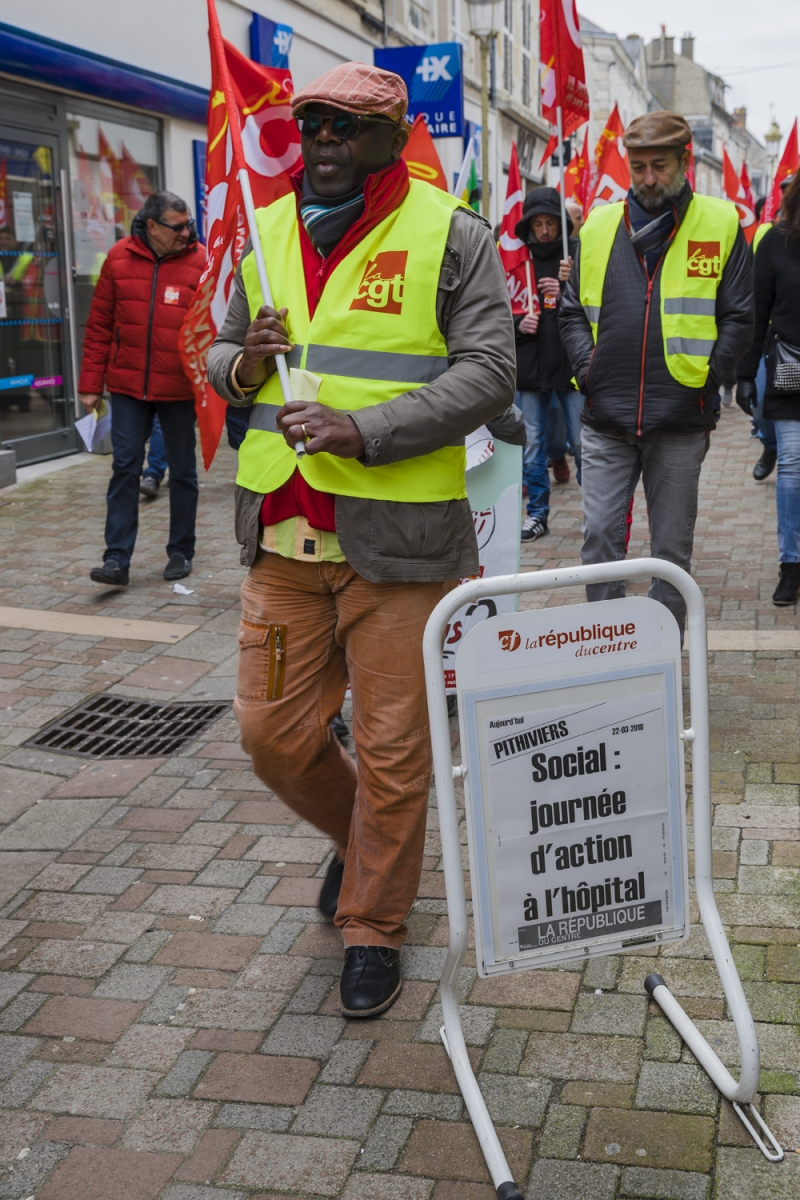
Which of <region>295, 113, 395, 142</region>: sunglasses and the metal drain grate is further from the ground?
<region>295, 113, 395, 142</region>: sunglasses

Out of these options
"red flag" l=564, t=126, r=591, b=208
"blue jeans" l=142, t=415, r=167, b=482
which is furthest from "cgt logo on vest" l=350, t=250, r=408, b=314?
"red flag" l=564, t=126, r=591, b=208

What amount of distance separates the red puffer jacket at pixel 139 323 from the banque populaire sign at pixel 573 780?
17.5ft

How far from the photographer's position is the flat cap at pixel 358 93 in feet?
9.74

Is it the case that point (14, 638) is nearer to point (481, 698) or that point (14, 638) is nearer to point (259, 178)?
point (259, 178)

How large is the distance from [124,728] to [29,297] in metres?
7.03

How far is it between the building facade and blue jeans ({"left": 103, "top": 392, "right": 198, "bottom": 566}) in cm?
372

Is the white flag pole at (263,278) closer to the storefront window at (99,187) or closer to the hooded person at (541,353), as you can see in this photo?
the hooded person at (541,353)

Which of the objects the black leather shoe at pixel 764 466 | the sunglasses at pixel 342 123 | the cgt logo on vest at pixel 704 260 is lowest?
the black leather shoe at pixel 764 466

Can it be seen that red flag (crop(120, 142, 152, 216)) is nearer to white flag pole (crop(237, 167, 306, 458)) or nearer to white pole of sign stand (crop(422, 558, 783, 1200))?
white flag pole (crop(237, 167, 306, 458))

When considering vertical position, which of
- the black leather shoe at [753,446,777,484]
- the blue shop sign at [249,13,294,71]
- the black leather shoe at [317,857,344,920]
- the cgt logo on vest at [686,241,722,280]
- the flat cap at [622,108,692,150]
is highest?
the blue shop sign at [249,13,294,71]

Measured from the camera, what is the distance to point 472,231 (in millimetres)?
3100

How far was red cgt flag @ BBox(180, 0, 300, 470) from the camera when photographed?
3.74 metres

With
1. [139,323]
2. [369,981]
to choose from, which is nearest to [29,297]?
[139,323]

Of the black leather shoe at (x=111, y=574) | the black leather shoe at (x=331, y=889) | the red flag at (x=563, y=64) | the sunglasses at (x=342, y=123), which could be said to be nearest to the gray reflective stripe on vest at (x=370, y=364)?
the sunglasses at (x=342, y=123)
